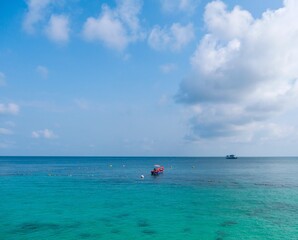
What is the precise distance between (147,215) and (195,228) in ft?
26.2

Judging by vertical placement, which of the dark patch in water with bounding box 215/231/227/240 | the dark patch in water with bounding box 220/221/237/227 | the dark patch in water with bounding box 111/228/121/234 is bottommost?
the dark patch in water with bounding box 215/231/227/240

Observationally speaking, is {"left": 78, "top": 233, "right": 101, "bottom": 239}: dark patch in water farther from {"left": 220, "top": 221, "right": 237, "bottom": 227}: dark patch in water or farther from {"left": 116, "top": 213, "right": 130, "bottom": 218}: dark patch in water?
{"left": 220, "top": 221, "right": 237, "bottom": 227}: dark patch in water

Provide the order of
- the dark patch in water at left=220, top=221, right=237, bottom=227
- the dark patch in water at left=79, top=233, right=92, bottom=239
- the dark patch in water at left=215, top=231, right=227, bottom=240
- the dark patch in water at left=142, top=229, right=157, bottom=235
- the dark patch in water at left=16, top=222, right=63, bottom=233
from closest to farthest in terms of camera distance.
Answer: the dark patch in water at left=215, top=231, right=227, bottom=240 < the dark patch in water at left=79, top=233, right=92, bottom=239 < the dark patch in water at left=142, top=229, right=157, bottom=235 < the dark patch in water at left=16, top=222, right=63, bottom=233 < the dark patch in water at left=220, top=221, right=237, bottom=227

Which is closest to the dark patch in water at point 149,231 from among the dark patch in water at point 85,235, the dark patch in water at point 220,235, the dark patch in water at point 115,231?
the dark patch in water at point 115,231

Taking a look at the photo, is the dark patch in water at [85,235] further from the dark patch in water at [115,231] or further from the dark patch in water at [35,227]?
the dark patch in water at [35,227]

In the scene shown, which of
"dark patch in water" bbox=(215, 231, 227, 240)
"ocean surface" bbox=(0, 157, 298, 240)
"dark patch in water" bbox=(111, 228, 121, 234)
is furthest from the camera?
"dark patch in water" bbox=(111, 228, 121, 234)

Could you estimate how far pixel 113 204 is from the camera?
43.5m

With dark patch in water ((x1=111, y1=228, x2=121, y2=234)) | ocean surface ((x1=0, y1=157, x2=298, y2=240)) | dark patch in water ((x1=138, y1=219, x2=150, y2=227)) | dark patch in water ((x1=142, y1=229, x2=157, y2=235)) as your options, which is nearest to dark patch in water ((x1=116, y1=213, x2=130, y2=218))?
ocean surface ((x1=0, y1=157, x2=298, y2=240))

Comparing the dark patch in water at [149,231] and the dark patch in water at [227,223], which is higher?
the dark patch in water at [227,223]

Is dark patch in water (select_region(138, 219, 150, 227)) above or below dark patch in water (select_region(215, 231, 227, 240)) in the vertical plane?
above

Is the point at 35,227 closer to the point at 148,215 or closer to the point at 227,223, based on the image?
the point at 148,215

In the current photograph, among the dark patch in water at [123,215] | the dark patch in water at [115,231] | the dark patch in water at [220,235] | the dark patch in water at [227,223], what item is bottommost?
the dark patch in water at [220,235]

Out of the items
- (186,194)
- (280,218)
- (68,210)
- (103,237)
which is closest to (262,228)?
(280,218)

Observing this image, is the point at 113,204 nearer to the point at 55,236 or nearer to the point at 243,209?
the point at 55,236
